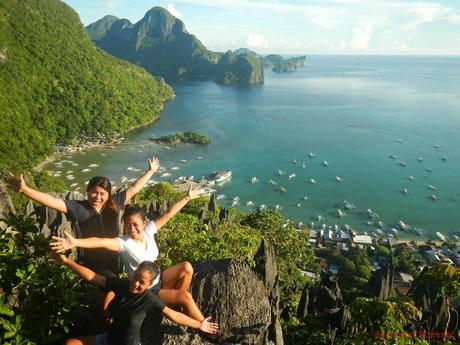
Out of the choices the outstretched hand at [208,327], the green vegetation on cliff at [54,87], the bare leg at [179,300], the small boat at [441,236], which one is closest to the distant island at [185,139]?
the green vegetation on cliff at [54,87]

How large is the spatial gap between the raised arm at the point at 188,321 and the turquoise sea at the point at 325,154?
40778mm

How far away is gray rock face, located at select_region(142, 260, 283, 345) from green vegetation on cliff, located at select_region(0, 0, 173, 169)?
125ft

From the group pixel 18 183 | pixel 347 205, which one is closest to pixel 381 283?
pixel 18 183

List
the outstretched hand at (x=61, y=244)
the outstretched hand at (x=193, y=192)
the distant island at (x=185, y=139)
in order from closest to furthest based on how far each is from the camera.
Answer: the outstretched hand at (x=61, y=244), the outstretched hand at (x=193, y=192), the distant island at (x=185, y=139)

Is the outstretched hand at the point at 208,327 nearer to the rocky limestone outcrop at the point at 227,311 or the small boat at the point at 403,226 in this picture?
the rocky limestone outcrop at the point at 227,311

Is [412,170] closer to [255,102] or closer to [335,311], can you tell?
[335,311]

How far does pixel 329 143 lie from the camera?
7188 centimetres

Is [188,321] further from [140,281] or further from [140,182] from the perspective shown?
[140,182]

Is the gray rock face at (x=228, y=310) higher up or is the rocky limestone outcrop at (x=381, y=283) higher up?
the gray rock face at (x=228, y=310)

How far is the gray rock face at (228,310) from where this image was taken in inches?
203

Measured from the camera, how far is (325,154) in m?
66.4

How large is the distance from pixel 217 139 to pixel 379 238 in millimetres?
39805

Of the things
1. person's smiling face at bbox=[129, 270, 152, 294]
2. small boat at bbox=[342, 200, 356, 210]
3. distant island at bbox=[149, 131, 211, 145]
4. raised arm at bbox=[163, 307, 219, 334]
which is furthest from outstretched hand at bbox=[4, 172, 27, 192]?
distant island at bbox=[149, 131, 211, 145]

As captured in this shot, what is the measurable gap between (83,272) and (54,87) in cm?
7112
